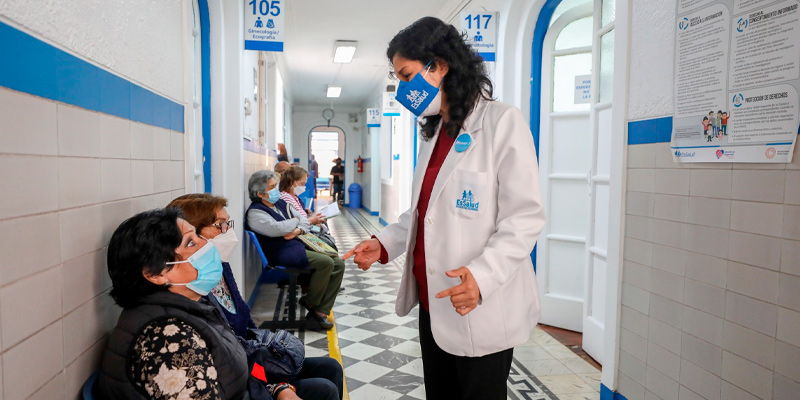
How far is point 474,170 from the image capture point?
148cm

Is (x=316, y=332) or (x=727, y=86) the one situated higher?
(x=727, y=86)

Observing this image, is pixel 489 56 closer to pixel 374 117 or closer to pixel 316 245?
pixel 316 245

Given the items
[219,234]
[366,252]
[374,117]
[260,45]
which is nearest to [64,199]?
[366,252]

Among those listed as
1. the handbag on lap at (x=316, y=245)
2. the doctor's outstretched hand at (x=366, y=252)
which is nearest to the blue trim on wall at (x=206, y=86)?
the handbag on lap at (x=316, y=245)

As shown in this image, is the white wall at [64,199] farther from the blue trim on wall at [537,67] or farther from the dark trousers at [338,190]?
the dark trousers at [338,190]

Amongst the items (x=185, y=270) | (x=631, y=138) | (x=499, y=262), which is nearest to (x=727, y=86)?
(x=631, y=138)

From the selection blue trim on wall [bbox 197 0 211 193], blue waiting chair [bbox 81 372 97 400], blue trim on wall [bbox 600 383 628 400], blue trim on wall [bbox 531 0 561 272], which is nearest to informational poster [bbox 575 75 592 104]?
blue trim on wall [bbox 531 0 561 272]

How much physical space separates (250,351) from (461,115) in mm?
1251

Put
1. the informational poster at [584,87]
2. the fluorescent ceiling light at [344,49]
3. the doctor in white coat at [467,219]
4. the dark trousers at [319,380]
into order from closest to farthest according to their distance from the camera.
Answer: the doctor in white coat at [467,219]
the dark trousers at [319,380]
the informational poster at [584,87]
the fluorescent ceiling light at [344,49]

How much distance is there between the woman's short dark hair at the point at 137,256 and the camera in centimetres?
144

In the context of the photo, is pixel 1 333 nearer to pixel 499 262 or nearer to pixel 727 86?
pixel 499 262

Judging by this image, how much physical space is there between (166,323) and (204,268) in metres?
0.23

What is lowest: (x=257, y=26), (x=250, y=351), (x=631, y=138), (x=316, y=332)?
(x=316, y=332)

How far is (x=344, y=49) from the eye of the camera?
8.27 metres
